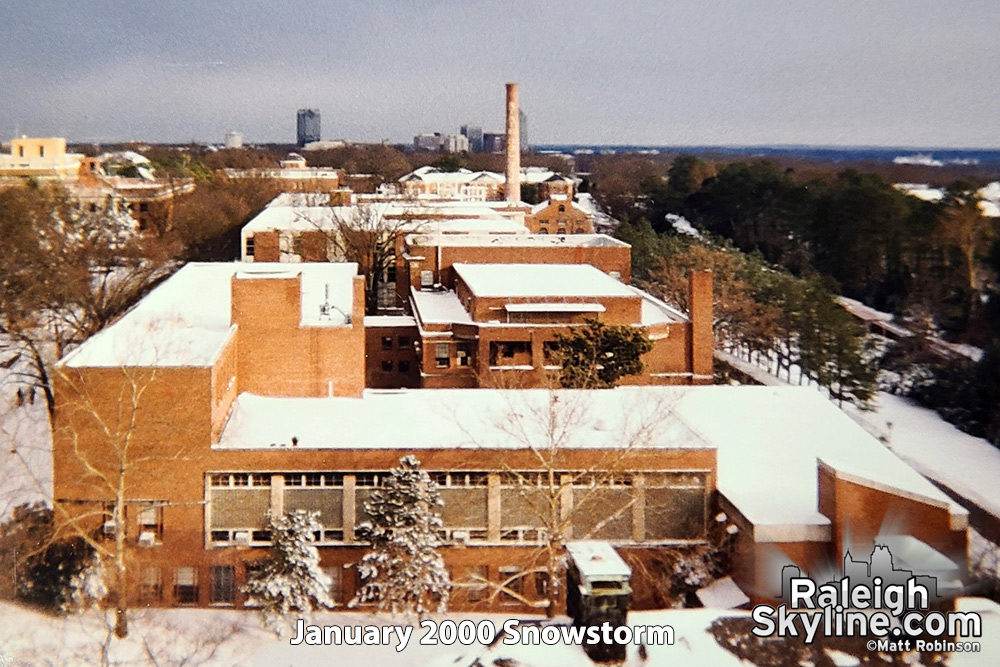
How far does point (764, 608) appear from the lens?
6.31 meters

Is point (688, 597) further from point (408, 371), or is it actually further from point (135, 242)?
point (135, 242)

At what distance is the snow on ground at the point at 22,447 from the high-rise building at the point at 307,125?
8.61 m

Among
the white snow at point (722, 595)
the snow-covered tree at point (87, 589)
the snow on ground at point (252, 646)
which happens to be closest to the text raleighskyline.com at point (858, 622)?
the snow on ground at point (252, 646)

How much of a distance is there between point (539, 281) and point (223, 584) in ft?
36.1

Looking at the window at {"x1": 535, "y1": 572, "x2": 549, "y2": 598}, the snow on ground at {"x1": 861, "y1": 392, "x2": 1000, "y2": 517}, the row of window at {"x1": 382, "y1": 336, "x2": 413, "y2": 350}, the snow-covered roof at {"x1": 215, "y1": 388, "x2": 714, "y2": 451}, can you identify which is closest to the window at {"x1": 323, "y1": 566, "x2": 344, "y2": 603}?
the snow-covered roof at {"x1": 215, "y1": 388, "x2": 714, "y2": 451}

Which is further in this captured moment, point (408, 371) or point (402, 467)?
point (408, 371)

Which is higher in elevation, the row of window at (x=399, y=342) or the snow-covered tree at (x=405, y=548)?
the row of window at (x=399, y=342)

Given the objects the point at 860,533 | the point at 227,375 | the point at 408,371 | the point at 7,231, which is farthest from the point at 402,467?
the point at 7,231

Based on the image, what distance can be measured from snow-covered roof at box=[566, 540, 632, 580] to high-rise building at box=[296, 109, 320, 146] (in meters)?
18.2

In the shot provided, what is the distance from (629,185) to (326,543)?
142 feet

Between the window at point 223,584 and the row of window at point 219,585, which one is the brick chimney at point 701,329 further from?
the window at point 223,584

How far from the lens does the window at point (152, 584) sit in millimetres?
10578

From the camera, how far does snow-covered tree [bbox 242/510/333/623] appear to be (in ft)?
32.1

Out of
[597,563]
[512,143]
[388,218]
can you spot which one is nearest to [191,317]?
[597,563]
